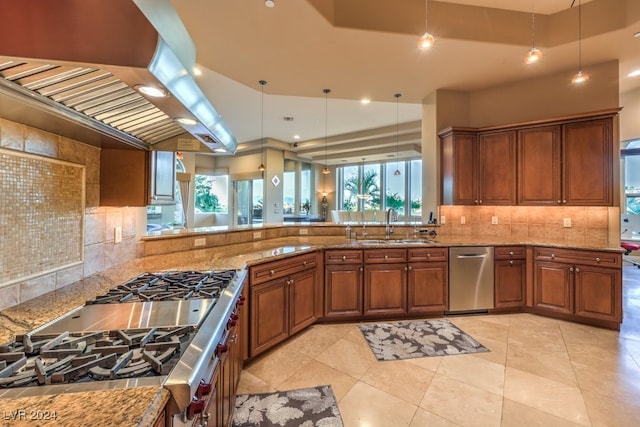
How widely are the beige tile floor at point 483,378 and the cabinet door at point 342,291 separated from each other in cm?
23

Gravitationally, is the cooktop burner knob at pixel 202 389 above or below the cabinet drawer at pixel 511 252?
below

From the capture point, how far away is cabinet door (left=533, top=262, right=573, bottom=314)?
313 centimetres

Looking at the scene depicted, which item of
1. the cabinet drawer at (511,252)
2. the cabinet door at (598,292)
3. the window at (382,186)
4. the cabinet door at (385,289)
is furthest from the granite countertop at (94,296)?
the window at (382,186)

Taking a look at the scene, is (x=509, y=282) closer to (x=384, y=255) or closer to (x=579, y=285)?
(x=579, y=285)

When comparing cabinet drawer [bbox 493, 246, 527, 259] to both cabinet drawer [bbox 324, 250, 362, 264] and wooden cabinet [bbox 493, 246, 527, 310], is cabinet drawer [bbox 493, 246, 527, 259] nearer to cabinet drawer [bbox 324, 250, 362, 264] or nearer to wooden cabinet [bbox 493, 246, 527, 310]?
wooden cabinet [bbox 493, 246, 527, 310]

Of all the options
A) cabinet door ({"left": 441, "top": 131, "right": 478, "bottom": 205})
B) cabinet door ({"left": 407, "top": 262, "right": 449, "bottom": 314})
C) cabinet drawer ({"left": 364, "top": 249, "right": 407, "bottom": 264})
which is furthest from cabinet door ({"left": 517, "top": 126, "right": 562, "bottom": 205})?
cabinet drawer ({"left": 364, "top": 249, "right": 407, "bottom": 264})

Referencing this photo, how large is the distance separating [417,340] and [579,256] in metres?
2.10

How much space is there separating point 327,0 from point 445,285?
10.8 feet

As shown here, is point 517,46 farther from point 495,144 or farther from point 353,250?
point 353,250

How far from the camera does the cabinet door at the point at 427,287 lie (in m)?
3.25

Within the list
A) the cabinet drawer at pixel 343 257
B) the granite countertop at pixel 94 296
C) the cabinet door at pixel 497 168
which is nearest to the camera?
the granite countertop at pixel 94 296

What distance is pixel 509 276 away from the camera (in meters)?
3.39

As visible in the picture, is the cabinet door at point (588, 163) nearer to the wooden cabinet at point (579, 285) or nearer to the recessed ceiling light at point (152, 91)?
the wooden cabinet at point (579, 285)

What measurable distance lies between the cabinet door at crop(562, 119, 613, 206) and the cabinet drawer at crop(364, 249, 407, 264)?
2140 mm
